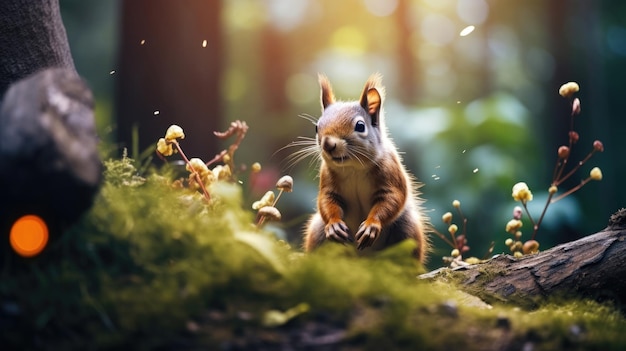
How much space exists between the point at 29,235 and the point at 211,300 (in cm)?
53

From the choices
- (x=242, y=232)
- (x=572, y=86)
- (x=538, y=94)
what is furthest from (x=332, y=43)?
(x=242, y=232)

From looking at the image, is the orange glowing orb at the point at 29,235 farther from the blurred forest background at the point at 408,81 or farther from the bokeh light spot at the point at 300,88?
the bokeh light spot at the point at 300,88

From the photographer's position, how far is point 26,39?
2.98m

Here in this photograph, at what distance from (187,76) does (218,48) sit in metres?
0.57

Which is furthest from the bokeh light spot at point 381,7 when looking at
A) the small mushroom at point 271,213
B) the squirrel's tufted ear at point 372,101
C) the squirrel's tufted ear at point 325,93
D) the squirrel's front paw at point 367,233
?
the small mushroom at point 271,213

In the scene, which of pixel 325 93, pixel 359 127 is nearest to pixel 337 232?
pixel 359 127

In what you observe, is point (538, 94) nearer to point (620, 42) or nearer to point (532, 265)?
point (620, 42)

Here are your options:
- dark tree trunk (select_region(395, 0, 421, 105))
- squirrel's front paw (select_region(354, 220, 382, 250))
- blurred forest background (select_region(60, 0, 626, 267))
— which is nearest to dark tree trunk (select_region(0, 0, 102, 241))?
blurred forest background (select_region(60, 0, 626, 267))

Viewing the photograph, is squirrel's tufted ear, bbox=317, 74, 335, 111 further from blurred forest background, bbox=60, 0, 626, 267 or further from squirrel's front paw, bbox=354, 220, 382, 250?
blurred forest background, bbox=60, 0, 626, 267

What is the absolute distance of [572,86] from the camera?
3389mm

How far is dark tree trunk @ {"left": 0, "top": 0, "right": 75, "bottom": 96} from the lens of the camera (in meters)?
2.93

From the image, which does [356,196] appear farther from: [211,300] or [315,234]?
[211,300]

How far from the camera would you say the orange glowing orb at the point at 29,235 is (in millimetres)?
1935

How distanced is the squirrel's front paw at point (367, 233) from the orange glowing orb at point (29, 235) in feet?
4.77
